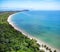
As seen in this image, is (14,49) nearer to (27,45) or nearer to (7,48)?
(7,48)

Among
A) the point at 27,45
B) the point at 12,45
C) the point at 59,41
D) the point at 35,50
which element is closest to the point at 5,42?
the point at 12,45

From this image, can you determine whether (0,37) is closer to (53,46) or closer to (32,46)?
(32,46)

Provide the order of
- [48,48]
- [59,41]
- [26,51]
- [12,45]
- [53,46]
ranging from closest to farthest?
[26,51] < [12,45] < [48,48] < [53,46] < [59,41]

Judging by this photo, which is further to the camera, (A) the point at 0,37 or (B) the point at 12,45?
(A) the point at 0,37

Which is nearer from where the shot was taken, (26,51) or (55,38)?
(26,51)

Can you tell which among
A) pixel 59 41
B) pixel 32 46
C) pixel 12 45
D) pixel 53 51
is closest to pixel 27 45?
pixel 32 46

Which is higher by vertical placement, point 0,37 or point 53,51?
point 0,37

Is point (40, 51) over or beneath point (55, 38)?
beneath

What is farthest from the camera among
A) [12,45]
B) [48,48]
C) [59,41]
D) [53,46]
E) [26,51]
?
[59,41]

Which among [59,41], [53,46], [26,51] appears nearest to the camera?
[26,51]
